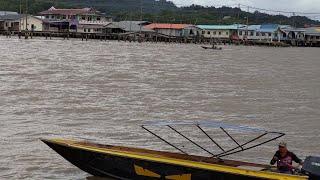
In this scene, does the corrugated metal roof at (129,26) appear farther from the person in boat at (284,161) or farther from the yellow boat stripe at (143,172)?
the person in boat at (284,161)

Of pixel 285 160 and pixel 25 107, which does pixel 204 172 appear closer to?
pixel 285 160

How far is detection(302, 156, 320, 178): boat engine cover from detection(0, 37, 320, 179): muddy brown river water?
395cm

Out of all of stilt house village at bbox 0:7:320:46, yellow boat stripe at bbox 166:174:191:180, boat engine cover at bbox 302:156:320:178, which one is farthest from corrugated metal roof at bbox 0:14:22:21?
boat engine cover at bbox 302:156:320:178

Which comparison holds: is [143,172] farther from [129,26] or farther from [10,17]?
[10,17]

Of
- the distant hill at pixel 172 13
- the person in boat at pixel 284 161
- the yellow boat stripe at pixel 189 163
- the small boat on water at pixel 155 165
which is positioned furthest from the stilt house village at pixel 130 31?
the person in boat at pixel 284 161

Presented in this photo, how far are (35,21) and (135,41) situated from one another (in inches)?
665

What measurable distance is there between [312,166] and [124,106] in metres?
11.2

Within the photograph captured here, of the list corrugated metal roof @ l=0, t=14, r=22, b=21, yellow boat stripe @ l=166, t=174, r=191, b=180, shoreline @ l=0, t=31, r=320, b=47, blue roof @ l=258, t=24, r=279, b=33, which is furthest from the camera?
blue roof @ l=258, t=24, r=279, b=33

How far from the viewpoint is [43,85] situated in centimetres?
2442

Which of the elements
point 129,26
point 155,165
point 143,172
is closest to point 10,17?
point 129,26

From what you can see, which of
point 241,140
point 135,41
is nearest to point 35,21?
point 135,41

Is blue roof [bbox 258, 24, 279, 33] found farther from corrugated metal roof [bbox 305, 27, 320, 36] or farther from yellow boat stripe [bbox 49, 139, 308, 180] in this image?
yellow boat stripe [bbox 49, 139, 308, 180]

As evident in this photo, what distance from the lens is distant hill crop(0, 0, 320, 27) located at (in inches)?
5094

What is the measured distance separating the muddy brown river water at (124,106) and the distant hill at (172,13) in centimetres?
9546
